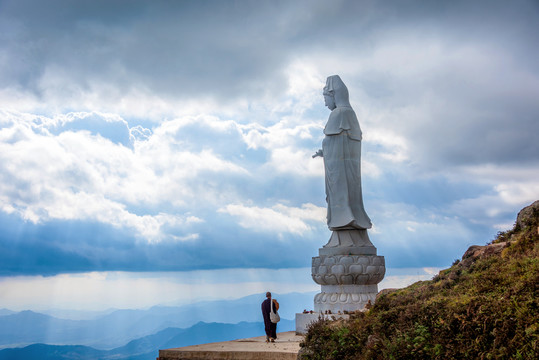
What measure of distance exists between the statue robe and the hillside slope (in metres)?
6.20

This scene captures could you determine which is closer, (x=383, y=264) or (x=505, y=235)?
(x=505, y=235)

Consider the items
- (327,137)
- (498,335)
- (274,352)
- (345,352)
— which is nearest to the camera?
(498,335)

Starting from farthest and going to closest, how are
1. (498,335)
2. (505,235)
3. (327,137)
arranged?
1. (327,137)
2. (505,235)
3. (498,335)

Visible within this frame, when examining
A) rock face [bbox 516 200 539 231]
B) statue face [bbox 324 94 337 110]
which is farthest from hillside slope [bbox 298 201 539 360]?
statue face [bbox 324 94 337 110]

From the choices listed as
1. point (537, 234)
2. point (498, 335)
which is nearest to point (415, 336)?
point (498, 335)

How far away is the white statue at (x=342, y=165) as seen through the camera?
43.4ft

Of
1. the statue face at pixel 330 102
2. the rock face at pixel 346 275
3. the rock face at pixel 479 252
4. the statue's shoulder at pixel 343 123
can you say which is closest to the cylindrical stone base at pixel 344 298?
the rock face at pixel 346 275

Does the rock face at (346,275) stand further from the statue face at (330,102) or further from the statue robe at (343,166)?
the statue face at (330,102)

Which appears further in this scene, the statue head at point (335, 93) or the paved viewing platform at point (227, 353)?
the statue head at point (335, 93)

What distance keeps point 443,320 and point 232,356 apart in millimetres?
4735

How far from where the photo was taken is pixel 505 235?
700cm

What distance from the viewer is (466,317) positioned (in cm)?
459

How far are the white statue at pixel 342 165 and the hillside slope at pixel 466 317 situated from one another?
620 cm

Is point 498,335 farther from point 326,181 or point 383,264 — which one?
point 326,181
